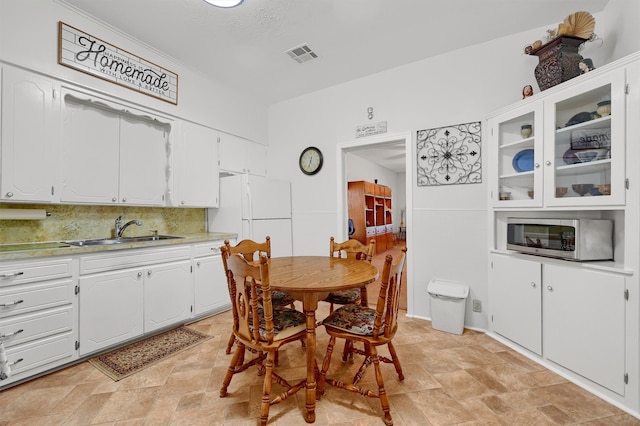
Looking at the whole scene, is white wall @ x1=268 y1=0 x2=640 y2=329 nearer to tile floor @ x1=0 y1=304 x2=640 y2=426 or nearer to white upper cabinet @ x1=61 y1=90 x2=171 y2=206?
tile floor @ x1=0 y1=304 x2=640 y2=426

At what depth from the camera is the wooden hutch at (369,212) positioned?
6720 mm

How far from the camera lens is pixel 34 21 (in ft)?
6.73

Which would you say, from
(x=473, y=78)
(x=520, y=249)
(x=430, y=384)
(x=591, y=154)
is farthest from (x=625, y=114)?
(x=430, y=384)

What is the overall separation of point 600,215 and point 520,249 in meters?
0.57

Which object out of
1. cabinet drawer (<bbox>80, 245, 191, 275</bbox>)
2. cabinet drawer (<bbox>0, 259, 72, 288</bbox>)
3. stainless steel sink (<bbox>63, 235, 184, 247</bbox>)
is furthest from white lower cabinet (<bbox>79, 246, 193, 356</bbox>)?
stainless steel sink (<bbox>63, 235, 184, 247</bbox>)

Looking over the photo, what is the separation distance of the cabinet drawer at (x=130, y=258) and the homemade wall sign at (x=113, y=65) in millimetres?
1611

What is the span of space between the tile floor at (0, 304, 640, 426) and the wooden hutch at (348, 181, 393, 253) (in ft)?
15.0

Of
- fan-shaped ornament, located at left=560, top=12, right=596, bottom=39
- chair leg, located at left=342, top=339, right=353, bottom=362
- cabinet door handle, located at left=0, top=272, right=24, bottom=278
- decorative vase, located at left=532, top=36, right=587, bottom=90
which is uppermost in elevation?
fan-shaped ornament, located at left=560, top=12, right=596, bottom=39

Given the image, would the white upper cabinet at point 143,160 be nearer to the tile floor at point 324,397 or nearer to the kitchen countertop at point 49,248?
the kitchen countertop at point 49,248

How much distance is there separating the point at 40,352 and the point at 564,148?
163 inches

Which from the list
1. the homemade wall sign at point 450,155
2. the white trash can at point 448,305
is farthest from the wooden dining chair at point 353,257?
the homemade wall sign at point 450,155

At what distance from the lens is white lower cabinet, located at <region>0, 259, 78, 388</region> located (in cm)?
179

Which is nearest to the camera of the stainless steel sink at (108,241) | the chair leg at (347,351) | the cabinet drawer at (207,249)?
the chair leg at (347,351)

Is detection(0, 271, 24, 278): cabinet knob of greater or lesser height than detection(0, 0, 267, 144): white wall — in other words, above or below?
below
